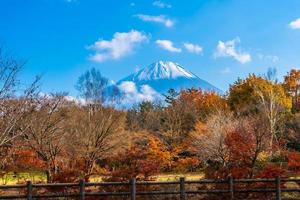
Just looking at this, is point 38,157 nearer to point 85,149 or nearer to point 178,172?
point 85,149

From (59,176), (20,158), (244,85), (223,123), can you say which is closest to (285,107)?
(244,85)

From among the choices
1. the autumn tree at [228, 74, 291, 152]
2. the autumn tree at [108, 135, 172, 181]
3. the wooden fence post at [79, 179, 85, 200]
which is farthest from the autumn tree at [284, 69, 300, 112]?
the wooden fence post at [79, 179, 85, 200]

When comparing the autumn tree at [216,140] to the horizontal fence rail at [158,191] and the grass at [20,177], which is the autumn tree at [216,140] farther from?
the grass at [20,177]

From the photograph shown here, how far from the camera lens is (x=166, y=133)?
48781 mm

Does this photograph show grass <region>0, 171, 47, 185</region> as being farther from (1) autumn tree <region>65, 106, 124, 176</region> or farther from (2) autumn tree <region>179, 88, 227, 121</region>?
(2) autumn tree <region>179, 88, 227, 121</region>

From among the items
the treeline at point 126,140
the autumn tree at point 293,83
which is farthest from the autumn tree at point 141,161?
the autumn tree at point 293,83

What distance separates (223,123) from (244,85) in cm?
2236

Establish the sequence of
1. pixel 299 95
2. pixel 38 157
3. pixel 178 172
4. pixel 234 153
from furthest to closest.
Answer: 1. pixel 299 95
2. pixel 178 172
3. pixel 38 157
4. pixel 234 153

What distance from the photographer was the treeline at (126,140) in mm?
21641

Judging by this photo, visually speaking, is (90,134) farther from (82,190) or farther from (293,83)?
(293,83)

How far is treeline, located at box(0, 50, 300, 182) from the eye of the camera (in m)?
21.6

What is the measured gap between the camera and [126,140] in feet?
119

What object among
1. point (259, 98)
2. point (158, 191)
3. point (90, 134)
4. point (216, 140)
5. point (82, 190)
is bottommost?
point (158, 191)

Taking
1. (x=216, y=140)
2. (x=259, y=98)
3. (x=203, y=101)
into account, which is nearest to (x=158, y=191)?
(x=216, y=140)
